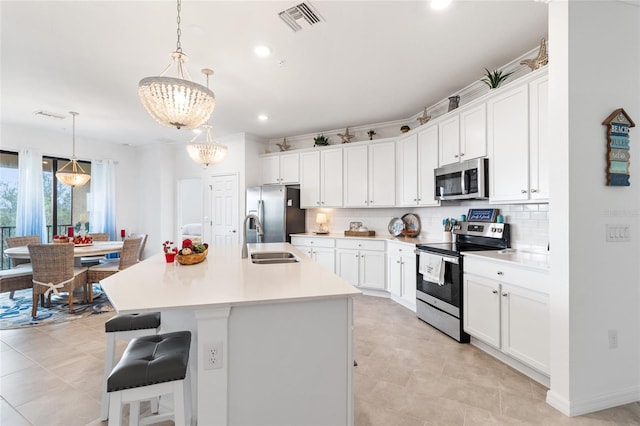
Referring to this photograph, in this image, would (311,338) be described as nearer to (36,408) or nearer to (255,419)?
(255,419)

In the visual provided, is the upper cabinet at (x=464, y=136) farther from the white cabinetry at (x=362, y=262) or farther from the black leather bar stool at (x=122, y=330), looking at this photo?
the black leather bar stool at (x=122, y=330)

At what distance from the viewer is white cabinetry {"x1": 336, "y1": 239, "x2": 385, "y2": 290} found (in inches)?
174

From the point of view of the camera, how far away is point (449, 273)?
3.00m

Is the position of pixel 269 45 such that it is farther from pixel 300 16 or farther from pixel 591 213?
pixel 591 213

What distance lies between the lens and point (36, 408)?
1.95m

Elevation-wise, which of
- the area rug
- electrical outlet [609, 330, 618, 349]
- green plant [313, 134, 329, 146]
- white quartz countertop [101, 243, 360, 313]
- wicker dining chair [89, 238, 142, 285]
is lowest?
the area rug

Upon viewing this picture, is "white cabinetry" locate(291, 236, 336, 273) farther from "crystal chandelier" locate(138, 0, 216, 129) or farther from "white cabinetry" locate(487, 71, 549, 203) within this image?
"crystal chandelier" locate(138, 0, 216, 129)

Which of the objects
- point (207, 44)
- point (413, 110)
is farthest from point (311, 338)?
point (413, 110)

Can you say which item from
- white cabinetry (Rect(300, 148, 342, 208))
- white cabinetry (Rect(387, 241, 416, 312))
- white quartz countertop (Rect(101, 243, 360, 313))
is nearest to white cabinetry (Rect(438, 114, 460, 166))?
white cabinetry (Rect(387, 241, 416, 312))

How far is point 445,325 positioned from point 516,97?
231 centimetres

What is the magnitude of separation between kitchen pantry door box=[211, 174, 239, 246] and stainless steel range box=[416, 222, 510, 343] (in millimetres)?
3658

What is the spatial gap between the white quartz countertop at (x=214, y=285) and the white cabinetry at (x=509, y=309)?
1.53 metres

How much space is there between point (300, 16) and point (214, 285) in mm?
2073

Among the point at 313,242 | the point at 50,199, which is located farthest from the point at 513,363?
the point at 50,199
